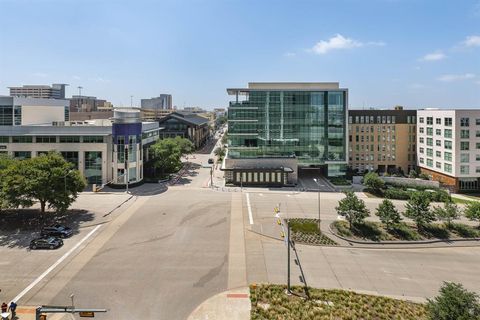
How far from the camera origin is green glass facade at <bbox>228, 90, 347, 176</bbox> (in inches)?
2980

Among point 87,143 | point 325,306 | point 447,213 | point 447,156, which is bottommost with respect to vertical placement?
point 325,306

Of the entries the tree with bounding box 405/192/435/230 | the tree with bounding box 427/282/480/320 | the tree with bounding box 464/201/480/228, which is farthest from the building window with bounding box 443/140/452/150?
the tree with bounding box 427/282/480/320

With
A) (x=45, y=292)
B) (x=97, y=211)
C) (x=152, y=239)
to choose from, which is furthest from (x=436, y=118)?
(x=45, y=292)

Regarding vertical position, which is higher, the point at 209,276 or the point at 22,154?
the point at 22,154

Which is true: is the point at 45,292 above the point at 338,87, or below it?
below

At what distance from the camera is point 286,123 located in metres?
76.4

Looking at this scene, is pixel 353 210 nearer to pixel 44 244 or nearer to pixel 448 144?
pixel 44 244

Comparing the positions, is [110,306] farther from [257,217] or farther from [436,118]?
[436,118]

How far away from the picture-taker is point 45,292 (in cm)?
2759

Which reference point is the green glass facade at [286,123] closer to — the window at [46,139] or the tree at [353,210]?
the tree at [353,210]

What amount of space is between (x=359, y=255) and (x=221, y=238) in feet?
54.9

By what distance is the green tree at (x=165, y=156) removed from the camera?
250ft

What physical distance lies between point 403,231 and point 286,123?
128ft

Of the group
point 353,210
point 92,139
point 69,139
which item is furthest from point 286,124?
point 69,139
